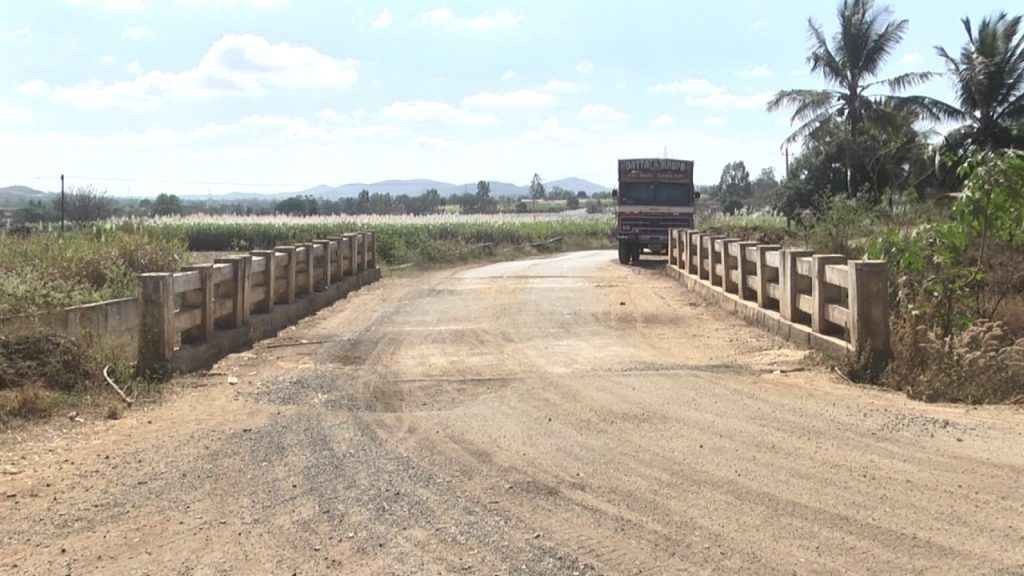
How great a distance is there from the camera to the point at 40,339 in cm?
798

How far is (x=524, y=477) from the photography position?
221 inches

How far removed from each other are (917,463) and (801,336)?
5.02 metres

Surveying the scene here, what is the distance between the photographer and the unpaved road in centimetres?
441

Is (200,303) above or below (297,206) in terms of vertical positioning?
below

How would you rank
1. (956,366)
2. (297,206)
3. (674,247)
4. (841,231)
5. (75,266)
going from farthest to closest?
1. (297,206)
2. (674,247)
3. (841,231)
4. (75,266)
5. (956,366)

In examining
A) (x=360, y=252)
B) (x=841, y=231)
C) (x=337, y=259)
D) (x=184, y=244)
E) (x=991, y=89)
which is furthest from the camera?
(x=991, y=89)

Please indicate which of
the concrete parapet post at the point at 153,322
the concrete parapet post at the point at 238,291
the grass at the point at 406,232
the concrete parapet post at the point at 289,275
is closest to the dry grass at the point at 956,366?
the concrete parapet post at the point at 153,322

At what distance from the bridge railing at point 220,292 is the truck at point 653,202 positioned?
42.6 feet

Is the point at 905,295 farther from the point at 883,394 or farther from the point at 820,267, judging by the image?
the point at 883,394

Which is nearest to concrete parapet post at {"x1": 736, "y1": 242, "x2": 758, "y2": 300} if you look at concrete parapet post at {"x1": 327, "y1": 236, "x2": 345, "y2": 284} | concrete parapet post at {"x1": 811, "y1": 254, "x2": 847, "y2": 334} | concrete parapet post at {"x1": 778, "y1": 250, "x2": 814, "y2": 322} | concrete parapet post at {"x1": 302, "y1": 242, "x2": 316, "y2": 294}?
concrete parapet post at {"x1": 778, "y1": 250, "x2": 814, "y2": 322}

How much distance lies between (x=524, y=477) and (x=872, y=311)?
472 centimetres

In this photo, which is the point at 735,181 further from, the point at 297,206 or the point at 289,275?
the point at 289,275

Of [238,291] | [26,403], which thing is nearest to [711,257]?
[238,291]

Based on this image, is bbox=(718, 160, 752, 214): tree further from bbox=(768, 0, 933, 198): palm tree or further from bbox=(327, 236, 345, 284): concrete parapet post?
bbox=(327, 236, 345, 284): concrete parapet post
